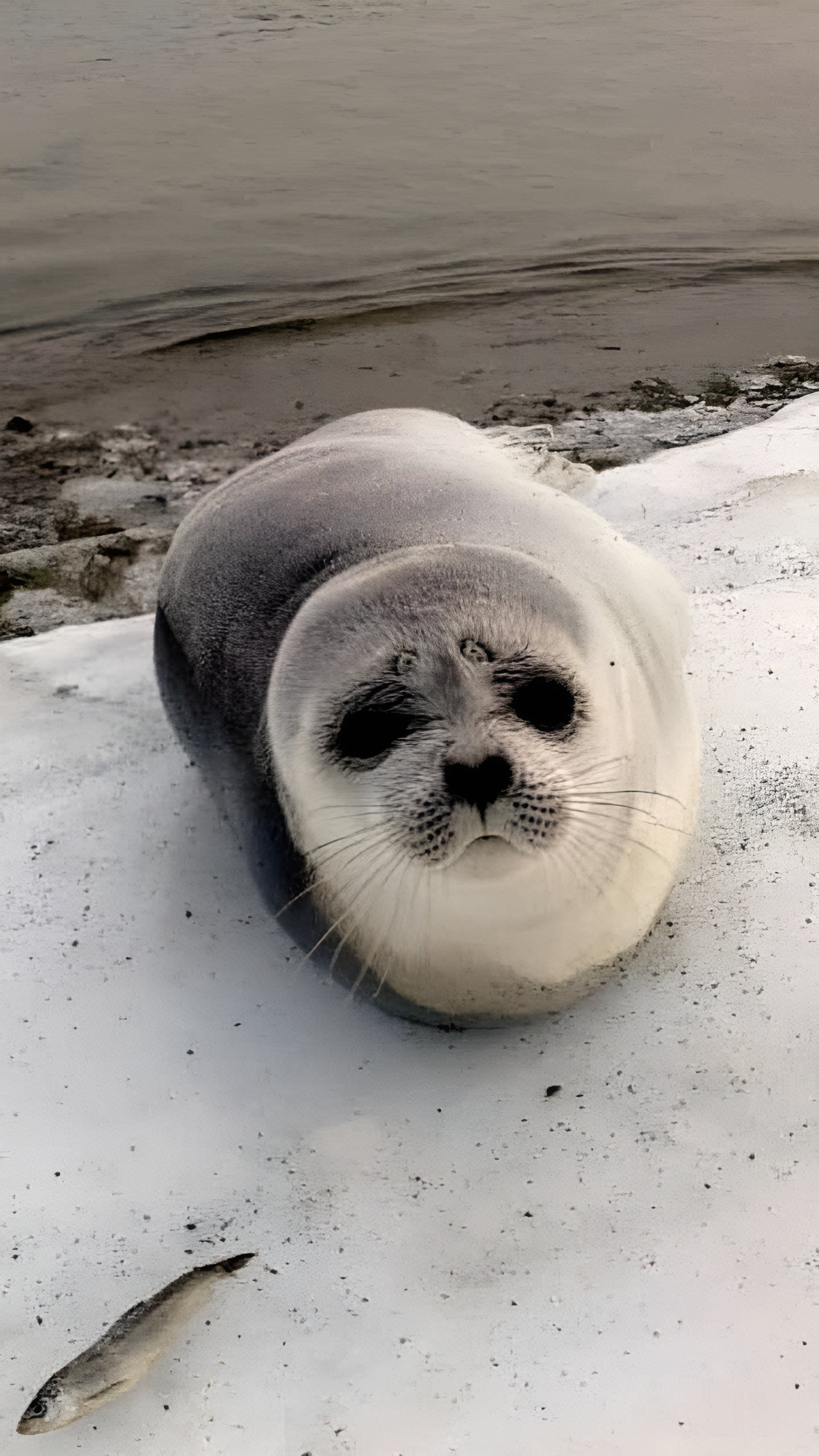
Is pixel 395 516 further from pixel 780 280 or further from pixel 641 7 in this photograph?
pixel 641 7

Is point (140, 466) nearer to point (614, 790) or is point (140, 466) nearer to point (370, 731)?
point (370, 731)

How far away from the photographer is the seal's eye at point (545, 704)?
2.55 m

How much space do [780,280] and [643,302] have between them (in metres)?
0.82

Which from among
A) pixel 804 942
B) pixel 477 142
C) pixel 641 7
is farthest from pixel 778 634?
pixel 641 7

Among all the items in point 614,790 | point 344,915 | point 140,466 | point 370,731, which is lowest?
point 140,466

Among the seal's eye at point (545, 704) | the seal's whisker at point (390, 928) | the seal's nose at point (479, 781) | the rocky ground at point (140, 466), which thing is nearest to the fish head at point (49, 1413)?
the seal's whisker at point (390, 928)

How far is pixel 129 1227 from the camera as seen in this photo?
2.59 metres

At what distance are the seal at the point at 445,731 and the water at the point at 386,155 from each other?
396cm

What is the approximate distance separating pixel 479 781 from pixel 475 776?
12 millimetres

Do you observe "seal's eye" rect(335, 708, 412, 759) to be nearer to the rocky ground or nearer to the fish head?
the fish head

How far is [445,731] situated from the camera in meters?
2.47

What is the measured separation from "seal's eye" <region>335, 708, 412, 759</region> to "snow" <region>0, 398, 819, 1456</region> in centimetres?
71

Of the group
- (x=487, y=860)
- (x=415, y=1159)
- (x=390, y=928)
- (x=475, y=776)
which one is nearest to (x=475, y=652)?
(x=475, y=776)

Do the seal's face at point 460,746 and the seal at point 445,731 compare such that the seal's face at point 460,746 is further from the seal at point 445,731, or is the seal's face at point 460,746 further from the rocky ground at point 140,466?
the rocky ground at point 140,466
